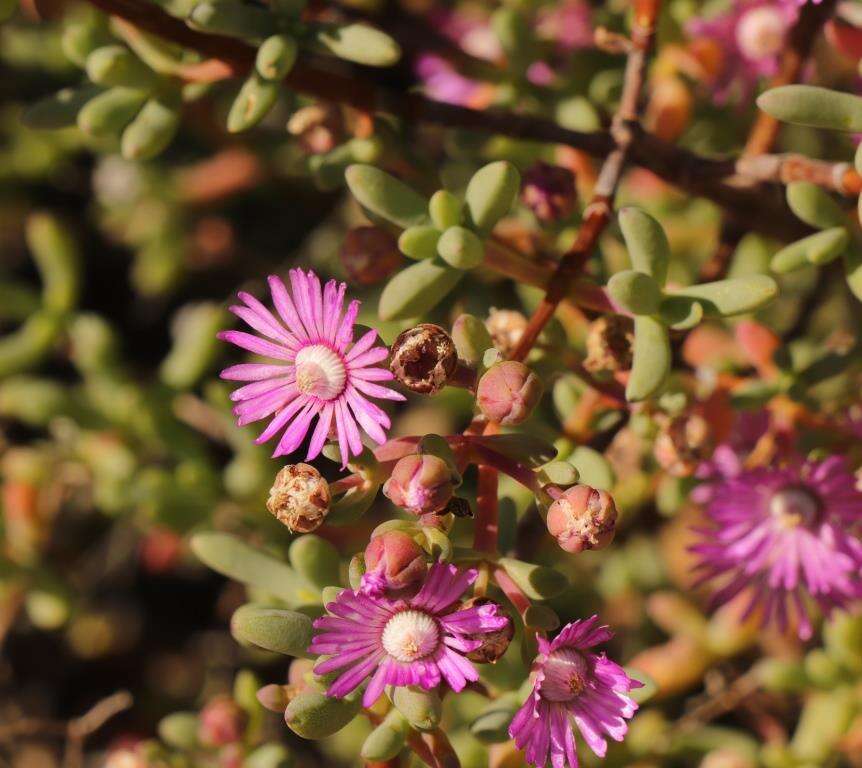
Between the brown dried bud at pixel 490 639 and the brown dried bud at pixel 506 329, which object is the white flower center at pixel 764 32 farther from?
the brown dried bud at pixel 490 639

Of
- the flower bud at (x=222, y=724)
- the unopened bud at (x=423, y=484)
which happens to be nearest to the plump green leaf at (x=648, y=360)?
the unopened bud at (x=423, y=484)

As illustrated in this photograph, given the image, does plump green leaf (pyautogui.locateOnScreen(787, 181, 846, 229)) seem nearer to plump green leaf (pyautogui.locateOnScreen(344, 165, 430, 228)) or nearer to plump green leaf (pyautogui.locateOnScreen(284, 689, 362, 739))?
plump green leaf (pyautogui.locateOnScreen(344, 165, 430, 228))

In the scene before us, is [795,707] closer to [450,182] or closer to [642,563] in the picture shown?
[642,563]

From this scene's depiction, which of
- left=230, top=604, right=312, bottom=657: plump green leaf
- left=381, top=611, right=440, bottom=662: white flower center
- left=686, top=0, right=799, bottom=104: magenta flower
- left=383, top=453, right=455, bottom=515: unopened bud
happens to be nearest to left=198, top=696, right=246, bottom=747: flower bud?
left=230, top=604, right=312, bottom=657: plump green leaf

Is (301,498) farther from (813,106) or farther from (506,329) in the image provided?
(813,106)

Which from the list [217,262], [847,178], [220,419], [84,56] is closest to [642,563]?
[220,419]
